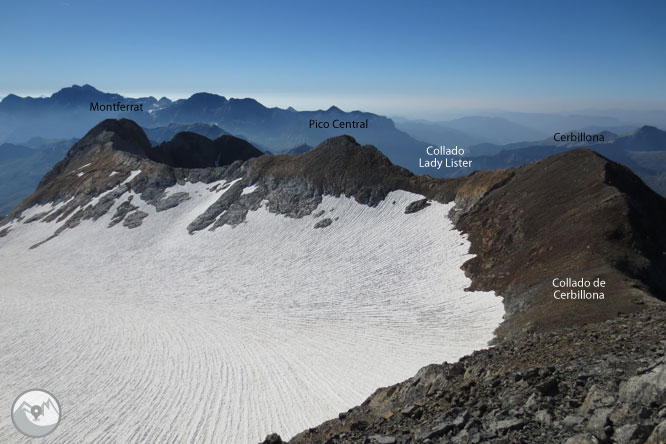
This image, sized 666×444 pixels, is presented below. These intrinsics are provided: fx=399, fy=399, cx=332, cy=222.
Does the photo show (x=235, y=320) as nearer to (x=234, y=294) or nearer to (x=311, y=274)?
(x=234, y=294)

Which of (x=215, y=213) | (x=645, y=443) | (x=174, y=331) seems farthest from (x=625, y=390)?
(x=215, y=213)

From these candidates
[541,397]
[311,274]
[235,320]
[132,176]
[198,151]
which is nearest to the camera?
[541,397]

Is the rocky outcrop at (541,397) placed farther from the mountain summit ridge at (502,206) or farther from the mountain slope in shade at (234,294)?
the mountain slope in shade at (234,294)

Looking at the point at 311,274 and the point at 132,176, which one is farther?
the point at 132,176

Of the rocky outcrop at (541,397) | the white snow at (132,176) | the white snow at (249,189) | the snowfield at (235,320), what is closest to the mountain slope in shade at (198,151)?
the white snow at (132,176)

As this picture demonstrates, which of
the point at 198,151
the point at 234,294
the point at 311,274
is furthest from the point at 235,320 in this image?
the point at 198,151

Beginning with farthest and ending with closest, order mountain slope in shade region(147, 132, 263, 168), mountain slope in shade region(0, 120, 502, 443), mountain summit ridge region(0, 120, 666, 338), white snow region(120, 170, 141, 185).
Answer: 1. mountain slope in shade region(147, 132, 263, 168)
2. white snow region(120, 170, 141, 185)
3. mountain summit ridge region(0, 120, 666, 338)
4. mountain slope in shade region(0, 120, 502, 443)

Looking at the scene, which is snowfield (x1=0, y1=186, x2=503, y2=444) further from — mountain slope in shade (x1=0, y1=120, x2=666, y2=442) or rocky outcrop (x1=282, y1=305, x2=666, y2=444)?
rocky outcrop (x1=282, y1=305, x2=666, y2=444)

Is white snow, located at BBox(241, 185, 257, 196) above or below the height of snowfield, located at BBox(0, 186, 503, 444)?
above

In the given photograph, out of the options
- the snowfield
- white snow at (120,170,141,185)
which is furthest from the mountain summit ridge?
the snowfield
